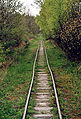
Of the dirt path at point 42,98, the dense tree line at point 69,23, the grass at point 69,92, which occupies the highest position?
the dense tree line at point 69,23

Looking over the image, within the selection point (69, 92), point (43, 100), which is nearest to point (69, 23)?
point (69, 92)

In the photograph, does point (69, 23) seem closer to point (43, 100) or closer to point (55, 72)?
point (55, 72)

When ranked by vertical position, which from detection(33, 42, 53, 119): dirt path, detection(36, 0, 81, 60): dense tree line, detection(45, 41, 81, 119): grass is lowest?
detection(45, 41, 81, 119): grass

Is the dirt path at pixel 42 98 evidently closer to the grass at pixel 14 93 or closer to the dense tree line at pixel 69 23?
the grass at pixel 14 93

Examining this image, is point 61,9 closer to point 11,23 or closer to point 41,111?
point 11,23

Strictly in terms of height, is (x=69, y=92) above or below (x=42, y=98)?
below

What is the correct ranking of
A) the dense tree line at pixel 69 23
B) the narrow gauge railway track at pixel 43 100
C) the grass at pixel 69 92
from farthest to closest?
the dense tree line at pixel 69 23 < the grass at pixel 69 92 < the narrow gauge railway track at pixel 43 100

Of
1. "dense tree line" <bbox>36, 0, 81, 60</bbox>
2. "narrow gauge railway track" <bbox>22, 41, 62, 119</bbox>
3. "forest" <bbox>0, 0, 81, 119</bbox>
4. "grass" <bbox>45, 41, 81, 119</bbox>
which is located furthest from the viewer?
"dense tree line" <bbox>36, 0, 81, 60</bbox>

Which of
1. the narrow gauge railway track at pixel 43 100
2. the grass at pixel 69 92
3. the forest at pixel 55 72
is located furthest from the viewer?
the forest at pixel 55 72

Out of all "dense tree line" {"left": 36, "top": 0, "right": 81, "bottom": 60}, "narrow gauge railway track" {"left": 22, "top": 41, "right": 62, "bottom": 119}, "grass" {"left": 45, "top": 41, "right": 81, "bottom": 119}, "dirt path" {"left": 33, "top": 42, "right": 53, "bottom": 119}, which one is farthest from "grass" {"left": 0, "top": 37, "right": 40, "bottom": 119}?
"dense tree line" {"left": 36, "top": 0, "right": 81, "bottom": 60}

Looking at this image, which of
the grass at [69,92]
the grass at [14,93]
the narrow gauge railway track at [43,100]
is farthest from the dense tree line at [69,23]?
the grass at [14,93]

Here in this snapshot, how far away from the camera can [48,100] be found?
863cm

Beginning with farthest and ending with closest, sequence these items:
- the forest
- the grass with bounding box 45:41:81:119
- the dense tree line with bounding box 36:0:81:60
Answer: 1. the dense tree line with bounding box 36:0:81:60
2. the forest
3. the grass with bounding box 45:41:81:119

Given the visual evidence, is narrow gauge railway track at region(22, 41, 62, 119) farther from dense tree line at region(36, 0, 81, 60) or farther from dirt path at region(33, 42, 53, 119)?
dense tree line at region(36, 0, 81, 60)
